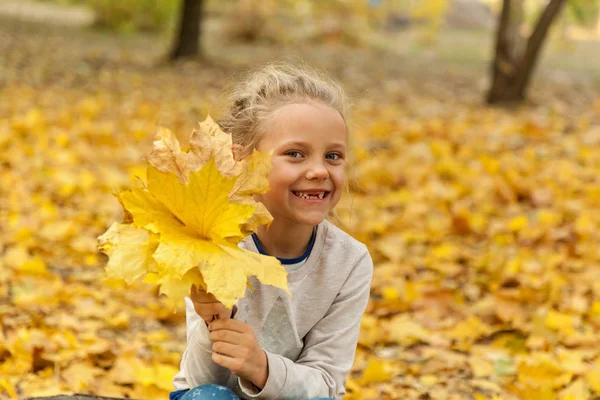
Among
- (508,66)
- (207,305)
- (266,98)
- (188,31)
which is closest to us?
(207,305)

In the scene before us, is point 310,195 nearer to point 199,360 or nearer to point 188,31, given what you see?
point 199,360

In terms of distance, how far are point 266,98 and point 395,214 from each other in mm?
2862

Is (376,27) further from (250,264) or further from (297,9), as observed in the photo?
(250,264)

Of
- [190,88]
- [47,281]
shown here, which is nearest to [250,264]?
[47,281]

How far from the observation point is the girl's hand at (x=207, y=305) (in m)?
1.38

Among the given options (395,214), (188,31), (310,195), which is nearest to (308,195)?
(310,195)

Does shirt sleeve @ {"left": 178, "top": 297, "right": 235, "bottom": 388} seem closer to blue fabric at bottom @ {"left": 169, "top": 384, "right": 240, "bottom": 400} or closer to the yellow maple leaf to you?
blue fabric at bottom @ {"left": 169, "top": 384, "right": 240, "bottom": 400}

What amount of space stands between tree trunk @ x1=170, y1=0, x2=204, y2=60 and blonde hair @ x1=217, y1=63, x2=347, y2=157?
778 centimetres

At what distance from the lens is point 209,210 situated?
1315mm

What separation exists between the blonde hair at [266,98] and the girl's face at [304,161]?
0.04 m

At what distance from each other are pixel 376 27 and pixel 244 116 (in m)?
15.2

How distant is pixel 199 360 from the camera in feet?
5.45

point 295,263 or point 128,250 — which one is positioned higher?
point 128,250

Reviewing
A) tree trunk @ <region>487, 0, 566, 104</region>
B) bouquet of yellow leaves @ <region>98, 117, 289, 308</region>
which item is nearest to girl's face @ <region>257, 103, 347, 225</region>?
bouquet of yellow leaves @ <region>98, 117, 289, 308</region>
